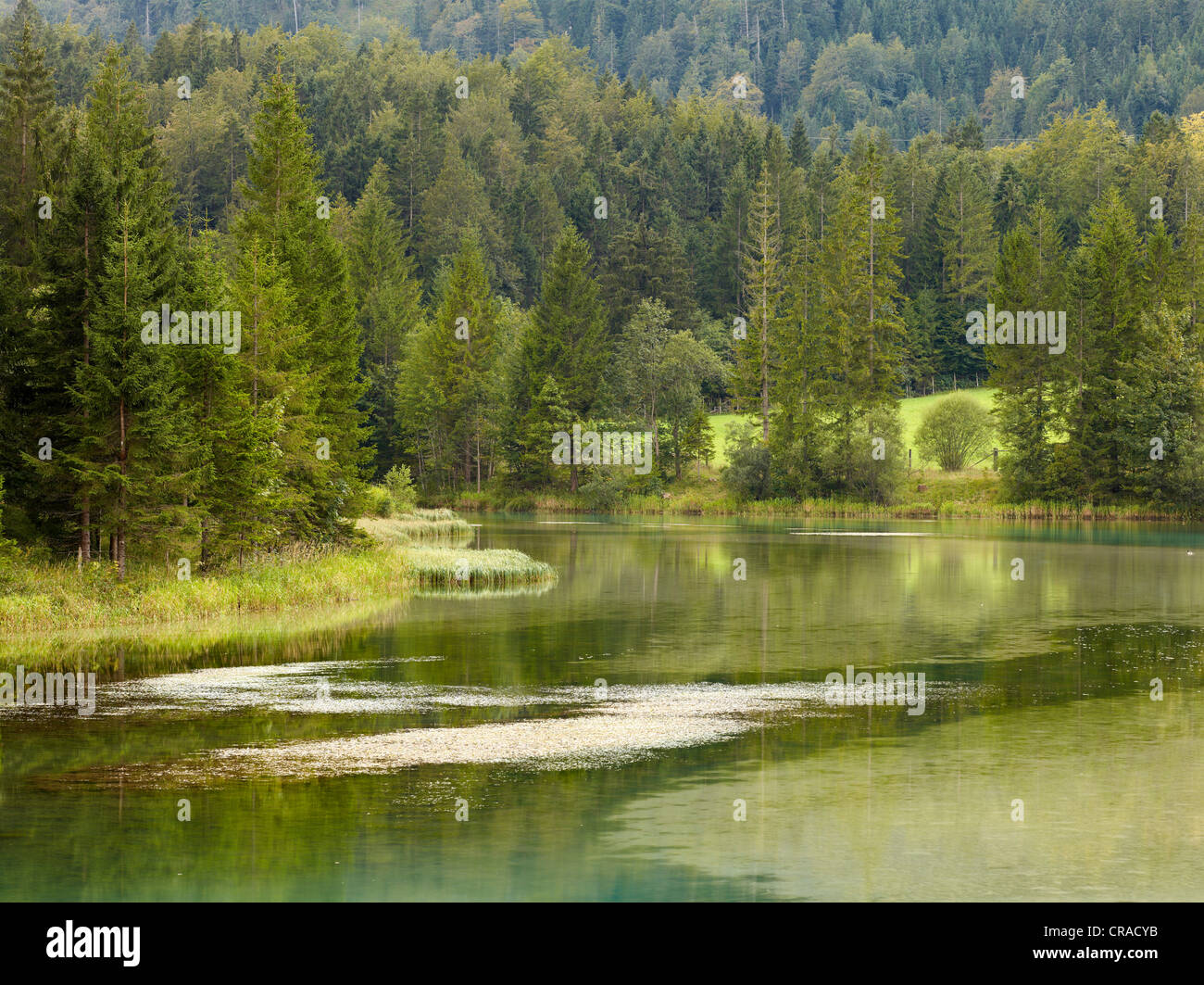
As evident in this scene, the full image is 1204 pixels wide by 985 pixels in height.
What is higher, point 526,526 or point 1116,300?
point 1116,300

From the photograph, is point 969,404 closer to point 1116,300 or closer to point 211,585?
point 1116,300

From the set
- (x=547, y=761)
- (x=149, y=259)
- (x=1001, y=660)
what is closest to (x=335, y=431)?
(x=149, y=259)

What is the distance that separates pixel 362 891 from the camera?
52.7ft

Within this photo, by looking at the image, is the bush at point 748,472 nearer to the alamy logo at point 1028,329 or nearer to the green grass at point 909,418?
the green grass at point 909,418

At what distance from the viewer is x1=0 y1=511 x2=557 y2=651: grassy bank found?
121 ft

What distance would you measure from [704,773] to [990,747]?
5.62 m

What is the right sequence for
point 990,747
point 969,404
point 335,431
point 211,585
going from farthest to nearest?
1. point 969,404
2. point 335,431
3. point 211,585
4. point 990,747

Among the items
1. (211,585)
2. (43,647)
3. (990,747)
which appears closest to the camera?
(990,747)

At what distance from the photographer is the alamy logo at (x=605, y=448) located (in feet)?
373

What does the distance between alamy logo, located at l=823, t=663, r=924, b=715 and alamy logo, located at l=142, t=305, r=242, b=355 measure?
71.3 ft

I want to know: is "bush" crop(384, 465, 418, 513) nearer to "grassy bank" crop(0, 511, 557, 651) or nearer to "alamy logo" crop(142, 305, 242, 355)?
"grassy bank" crop(0, 511, 557, 651)

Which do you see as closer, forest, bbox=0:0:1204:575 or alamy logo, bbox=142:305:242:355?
alamy logo, bbox=142:305:242:355

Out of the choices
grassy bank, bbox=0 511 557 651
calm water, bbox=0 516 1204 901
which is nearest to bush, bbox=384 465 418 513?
grassy bank, bbox=0 511 557 651
